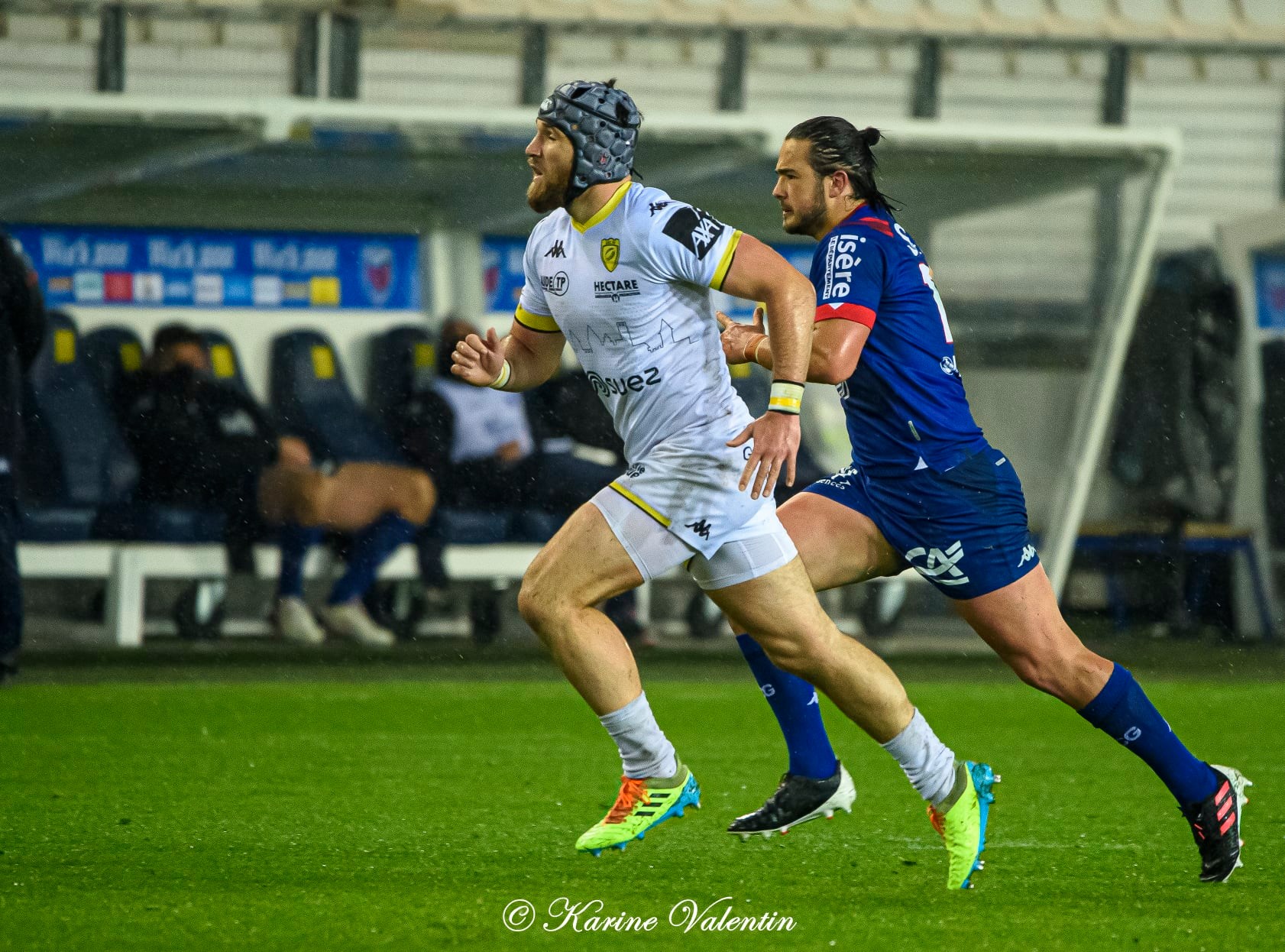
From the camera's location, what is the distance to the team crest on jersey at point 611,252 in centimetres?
482

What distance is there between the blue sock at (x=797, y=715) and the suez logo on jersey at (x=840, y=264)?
1.08 meters

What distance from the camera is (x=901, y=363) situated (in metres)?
5.06

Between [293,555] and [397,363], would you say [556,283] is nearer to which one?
[293,555]

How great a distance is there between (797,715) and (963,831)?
3.10ft

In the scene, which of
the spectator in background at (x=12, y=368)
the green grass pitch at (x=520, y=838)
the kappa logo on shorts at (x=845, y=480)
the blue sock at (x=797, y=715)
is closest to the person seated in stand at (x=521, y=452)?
the green grass pitch at (x=520, y=838)

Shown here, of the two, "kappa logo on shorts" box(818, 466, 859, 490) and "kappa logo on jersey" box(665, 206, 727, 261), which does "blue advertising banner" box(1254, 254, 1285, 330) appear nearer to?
"kappa logo on shorts" box(818, 466, 859, 490)

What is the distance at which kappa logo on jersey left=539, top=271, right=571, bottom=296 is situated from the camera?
4914 mm

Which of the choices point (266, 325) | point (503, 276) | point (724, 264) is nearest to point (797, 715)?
point (724, 264)

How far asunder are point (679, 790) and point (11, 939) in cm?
169

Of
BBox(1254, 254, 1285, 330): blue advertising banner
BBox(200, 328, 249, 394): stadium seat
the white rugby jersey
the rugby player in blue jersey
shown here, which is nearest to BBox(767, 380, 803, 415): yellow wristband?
the rugby player in blue jersey

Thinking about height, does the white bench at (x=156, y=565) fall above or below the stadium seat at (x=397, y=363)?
below

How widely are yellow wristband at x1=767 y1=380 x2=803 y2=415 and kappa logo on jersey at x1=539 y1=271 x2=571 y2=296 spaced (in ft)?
2.04

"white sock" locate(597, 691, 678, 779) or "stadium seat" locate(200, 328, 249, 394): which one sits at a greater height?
"white sock" locate(597, 691, 678, 779)

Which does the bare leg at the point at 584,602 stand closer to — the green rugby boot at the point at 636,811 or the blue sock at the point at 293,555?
the green rugby boot at the point at 636,811
